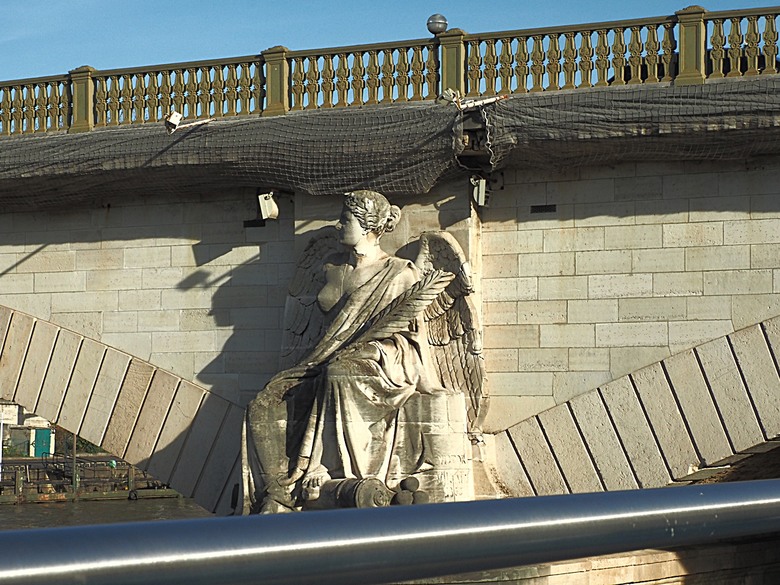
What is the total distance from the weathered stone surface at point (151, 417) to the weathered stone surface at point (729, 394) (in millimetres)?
4627

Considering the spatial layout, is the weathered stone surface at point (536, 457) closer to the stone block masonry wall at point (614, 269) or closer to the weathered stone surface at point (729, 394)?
the stone block masonry wall at point (614, 269)

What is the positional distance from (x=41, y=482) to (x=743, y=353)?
3341cm

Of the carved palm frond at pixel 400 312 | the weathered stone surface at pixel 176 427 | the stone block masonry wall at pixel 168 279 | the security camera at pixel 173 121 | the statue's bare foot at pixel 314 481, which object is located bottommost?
the statue's bare foot at pixel 314 481

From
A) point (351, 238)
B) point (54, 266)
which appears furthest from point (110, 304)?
point (351, 238)

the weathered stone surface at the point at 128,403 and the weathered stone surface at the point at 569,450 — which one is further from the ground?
the weathered stone surface at the point at 128,403

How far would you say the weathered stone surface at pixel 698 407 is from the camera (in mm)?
9555

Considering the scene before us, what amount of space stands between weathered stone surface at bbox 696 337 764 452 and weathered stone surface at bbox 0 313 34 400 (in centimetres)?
625

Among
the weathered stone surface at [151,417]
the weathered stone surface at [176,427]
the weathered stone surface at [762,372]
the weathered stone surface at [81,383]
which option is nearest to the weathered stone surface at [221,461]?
the weathered stone surface at [176,427]

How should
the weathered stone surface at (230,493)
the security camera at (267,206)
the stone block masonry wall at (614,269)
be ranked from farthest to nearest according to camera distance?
the security camera at (267,206) → the weathered stone surface at (230,493) → the stone block masonry wall at (614,269)

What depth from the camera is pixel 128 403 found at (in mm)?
11805

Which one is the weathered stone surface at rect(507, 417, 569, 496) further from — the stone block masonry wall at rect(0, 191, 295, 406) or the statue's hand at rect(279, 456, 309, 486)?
the stone block masonry wall at rect(0, 191, 295, 406)

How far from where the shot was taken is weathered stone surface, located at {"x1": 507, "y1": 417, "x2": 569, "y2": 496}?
33.0ft

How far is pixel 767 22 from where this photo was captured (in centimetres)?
966

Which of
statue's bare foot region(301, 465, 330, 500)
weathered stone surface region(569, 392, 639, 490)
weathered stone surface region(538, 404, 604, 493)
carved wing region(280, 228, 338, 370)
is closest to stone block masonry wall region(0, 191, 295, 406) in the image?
carved wing region(280, 228, 338, 370)
